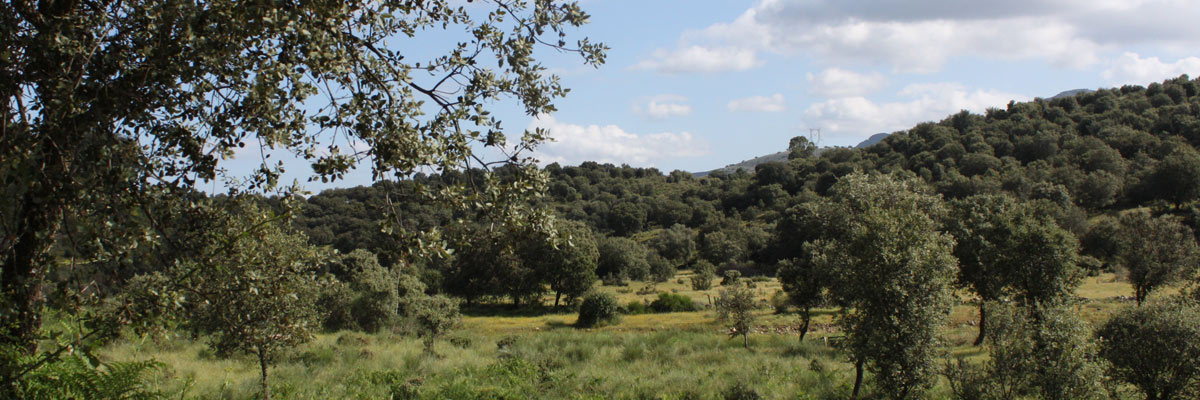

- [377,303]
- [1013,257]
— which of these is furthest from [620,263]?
[1013,257]

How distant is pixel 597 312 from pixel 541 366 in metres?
19.3

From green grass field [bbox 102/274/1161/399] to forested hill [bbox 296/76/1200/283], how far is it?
72.3ft

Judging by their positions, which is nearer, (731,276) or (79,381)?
(79,381)

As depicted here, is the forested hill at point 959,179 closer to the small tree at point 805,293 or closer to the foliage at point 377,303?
the foliage at point 377,303

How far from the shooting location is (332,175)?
5.05 metres

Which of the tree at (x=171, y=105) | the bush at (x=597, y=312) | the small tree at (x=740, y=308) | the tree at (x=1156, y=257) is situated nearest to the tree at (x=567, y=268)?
the bush at (x=597, y=312)

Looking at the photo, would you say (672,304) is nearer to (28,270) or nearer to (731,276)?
(731,276)

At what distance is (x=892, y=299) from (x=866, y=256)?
1.20m

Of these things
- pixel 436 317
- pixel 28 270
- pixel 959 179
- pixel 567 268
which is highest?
pixel 959 179

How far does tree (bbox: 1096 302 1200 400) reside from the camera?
54.6 feet

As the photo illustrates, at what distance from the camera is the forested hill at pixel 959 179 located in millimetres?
65481

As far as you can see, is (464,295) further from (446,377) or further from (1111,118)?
(1111,118)

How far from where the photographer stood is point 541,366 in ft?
65.0

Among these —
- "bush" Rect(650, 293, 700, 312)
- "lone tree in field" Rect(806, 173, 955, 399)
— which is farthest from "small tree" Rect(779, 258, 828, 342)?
"bush" Rect(650, 293, 700, 312)
